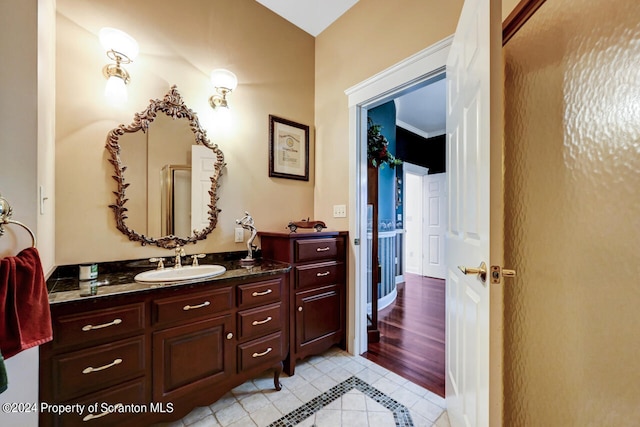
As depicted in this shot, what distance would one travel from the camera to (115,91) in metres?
1.56

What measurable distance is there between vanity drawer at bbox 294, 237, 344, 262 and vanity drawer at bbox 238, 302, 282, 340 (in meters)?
0.40

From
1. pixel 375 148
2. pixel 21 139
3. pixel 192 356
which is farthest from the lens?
pixel 375 148

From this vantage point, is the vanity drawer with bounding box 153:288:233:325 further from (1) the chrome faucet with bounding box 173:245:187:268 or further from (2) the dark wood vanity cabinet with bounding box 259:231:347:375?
(2) the dark wood vanity cabinet with bounding box 259:231:347:375

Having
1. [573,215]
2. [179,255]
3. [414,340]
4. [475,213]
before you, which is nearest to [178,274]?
[179,255]

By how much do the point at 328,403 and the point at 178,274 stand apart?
128 cm

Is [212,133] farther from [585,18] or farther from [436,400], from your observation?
[436,400]

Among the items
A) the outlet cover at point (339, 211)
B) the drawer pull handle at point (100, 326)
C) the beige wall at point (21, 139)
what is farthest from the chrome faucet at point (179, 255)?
the outlet cover at point (339, 211)

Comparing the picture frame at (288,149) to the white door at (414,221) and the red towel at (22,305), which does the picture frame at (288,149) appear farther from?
the white door at (414,221)

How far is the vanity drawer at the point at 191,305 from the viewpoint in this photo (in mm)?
1271

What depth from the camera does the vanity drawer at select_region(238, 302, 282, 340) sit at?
1.55m

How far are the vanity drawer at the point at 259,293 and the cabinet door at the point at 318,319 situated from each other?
26 cm

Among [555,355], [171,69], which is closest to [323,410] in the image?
[555,355]

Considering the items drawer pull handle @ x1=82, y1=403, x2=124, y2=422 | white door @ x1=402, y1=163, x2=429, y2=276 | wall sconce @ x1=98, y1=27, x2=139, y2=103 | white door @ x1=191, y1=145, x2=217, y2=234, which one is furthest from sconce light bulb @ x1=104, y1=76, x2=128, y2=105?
white door @ x1=402, y1=163, x2=429, y2=276

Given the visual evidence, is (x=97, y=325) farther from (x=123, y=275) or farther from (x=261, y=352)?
(x=261, y=352)
